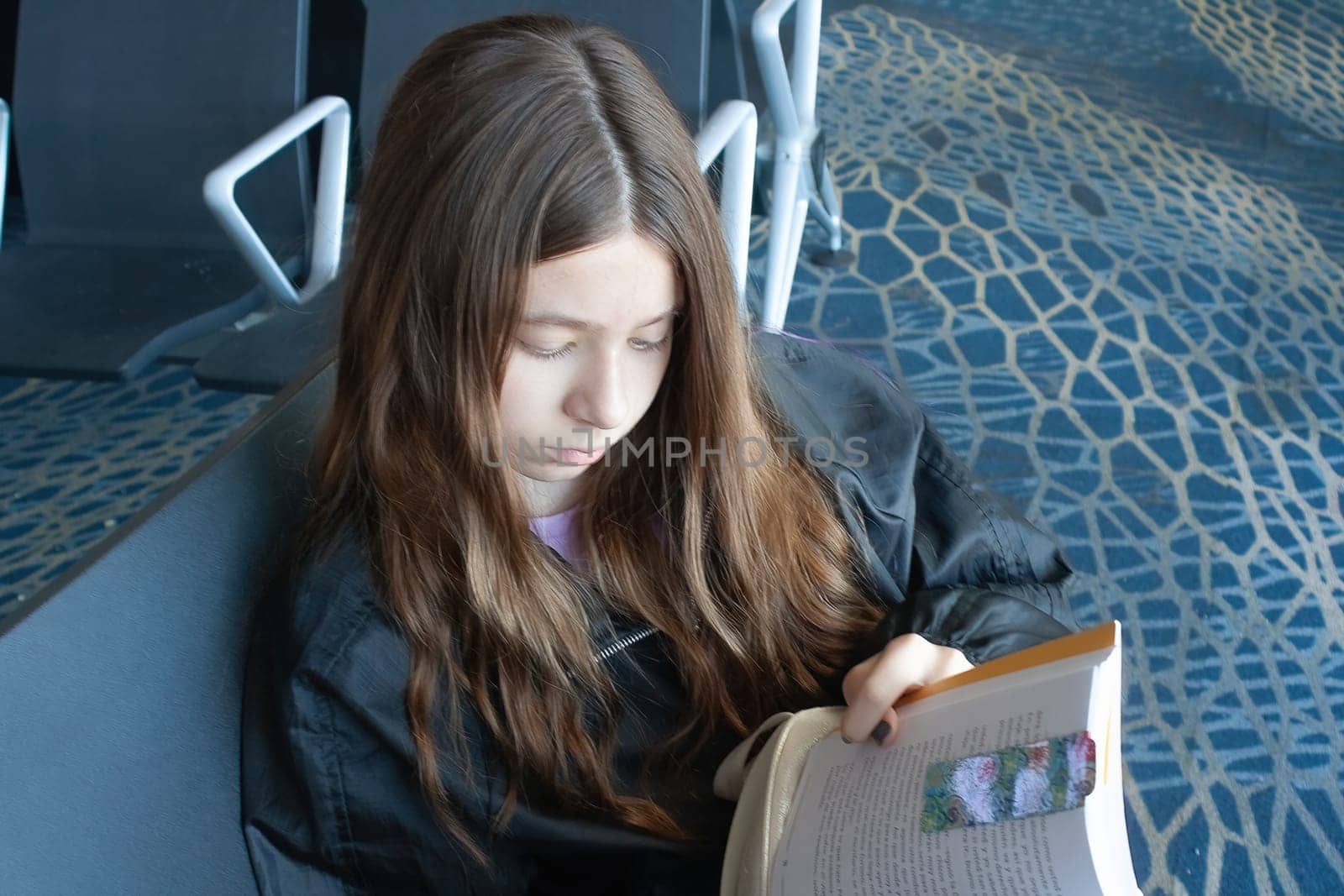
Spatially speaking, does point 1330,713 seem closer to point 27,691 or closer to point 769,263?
point 769,263

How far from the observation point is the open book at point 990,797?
484 millimetres

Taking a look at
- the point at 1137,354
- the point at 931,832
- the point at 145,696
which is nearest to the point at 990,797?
the point at 931,832

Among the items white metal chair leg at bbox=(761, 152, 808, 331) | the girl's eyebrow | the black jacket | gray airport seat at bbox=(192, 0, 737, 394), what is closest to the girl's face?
the girl's eyebrow

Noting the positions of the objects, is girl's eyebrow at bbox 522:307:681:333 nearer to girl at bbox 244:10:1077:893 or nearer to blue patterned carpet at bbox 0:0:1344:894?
girl at bbox 244:10:1077:893

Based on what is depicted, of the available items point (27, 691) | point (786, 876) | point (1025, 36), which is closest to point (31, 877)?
point (27, 691)

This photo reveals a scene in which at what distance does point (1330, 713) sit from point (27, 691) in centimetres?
130

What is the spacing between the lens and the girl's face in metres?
0.62

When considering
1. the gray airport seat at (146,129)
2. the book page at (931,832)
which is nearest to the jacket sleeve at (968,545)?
the book page at (931,832)

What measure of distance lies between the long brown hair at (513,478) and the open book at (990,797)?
183mm

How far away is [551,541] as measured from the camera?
0.79 metres

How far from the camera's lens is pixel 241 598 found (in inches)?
27.6

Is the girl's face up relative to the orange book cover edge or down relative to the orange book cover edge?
up

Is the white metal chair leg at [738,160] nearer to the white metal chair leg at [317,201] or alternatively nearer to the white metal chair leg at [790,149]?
the white metal chair leg at [790,149]

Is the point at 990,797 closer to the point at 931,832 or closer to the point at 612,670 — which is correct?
the point at 931,832
